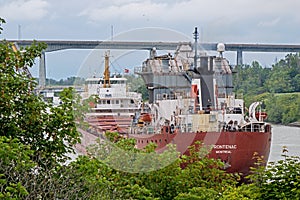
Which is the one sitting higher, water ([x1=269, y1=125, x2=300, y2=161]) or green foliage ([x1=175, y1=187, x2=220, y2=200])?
green foliage ([x1=175, y1=187, x2=220, y2=200])

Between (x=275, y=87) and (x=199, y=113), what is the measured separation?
2965 centimetres

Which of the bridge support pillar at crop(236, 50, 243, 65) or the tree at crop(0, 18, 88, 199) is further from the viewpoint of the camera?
the bridge support pillar at crop(236, 50, 243, 65)

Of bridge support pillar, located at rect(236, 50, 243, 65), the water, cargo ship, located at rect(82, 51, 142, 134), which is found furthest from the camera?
bridge support pillar, located at rect(236, 50, 243, 65)

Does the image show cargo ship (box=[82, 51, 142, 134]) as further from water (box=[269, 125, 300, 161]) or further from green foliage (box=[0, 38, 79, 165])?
green foliage (box=[0, 38, 79, 165])

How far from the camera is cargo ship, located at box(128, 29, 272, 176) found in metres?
16.2

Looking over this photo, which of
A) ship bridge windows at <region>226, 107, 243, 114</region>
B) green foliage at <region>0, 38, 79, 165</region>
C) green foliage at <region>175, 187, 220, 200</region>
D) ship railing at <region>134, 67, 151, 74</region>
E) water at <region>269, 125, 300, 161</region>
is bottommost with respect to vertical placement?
water at <region>269, 125, 300, 161</region>

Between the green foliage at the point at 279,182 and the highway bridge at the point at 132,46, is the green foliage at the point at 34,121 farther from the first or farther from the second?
the highway bridge at the point at 132,46

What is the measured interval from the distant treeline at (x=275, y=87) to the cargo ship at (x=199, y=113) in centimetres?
1395

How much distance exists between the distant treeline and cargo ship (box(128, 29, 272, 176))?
549 inches

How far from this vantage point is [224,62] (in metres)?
21.1

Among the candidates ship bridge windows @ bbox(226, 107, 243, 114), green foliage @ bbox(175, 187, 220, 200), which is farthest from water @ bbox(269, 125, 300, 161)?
green foliage @ bbox(175, 187, 220, 200)

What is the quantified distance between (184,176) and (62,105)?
5.34ft

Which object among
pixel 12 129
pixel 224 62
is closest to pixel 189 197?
pixel 12 129

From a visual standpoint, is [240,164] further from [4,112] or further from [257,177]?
[4,112]
